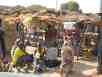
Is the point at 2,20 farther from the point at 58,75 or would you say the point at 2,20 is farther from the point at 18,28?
the point at 58,75

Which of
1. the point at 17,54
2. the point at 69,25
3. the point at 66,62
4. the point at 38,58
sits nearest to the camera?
the point at 66,62

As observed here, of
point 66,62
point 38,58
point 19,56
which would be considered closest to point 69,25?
point 38,58

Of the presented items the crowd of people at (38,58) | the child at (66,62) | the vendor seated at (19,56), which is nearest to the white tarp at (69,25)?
the crowd of people at (38,58)

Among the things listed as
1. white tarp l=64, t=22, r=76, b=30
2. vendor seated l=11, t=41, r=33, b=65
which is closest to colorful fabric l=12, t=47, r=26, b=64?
vendor seated l=11, t=41, r=33, b=65

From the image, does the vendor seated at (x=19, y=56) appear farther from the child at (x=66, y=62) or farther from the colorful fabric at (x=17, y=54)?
the child at (x=66, y=62)

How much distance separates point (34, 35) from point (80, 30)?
2302 millimetres

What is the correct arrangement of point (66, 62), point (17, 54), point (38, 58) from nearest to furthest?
point (66, 62) < point (17, 54) < point (38, 58)

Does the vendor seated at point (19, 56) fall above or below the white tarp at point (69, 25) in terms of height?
below

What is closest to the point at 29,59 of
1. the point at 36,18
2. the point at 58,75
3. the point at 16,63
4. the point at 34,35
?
the point at 16,63

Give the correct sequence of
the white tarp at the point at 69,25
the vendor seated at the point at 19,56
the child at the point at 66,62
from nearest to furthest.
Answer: the child at the point at 66,62
the vendor seated at the point at 19,56
the white tarp at the point at 69,25

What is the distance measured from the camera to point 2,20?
13836 millimetres

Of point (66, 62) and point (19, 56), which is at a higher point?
point (19, 56)

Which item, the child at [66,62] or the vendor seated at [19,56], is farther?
the vendor seated at [19,56]

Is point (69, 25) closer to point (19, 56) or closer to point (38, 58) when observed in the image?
point (38, 58)
